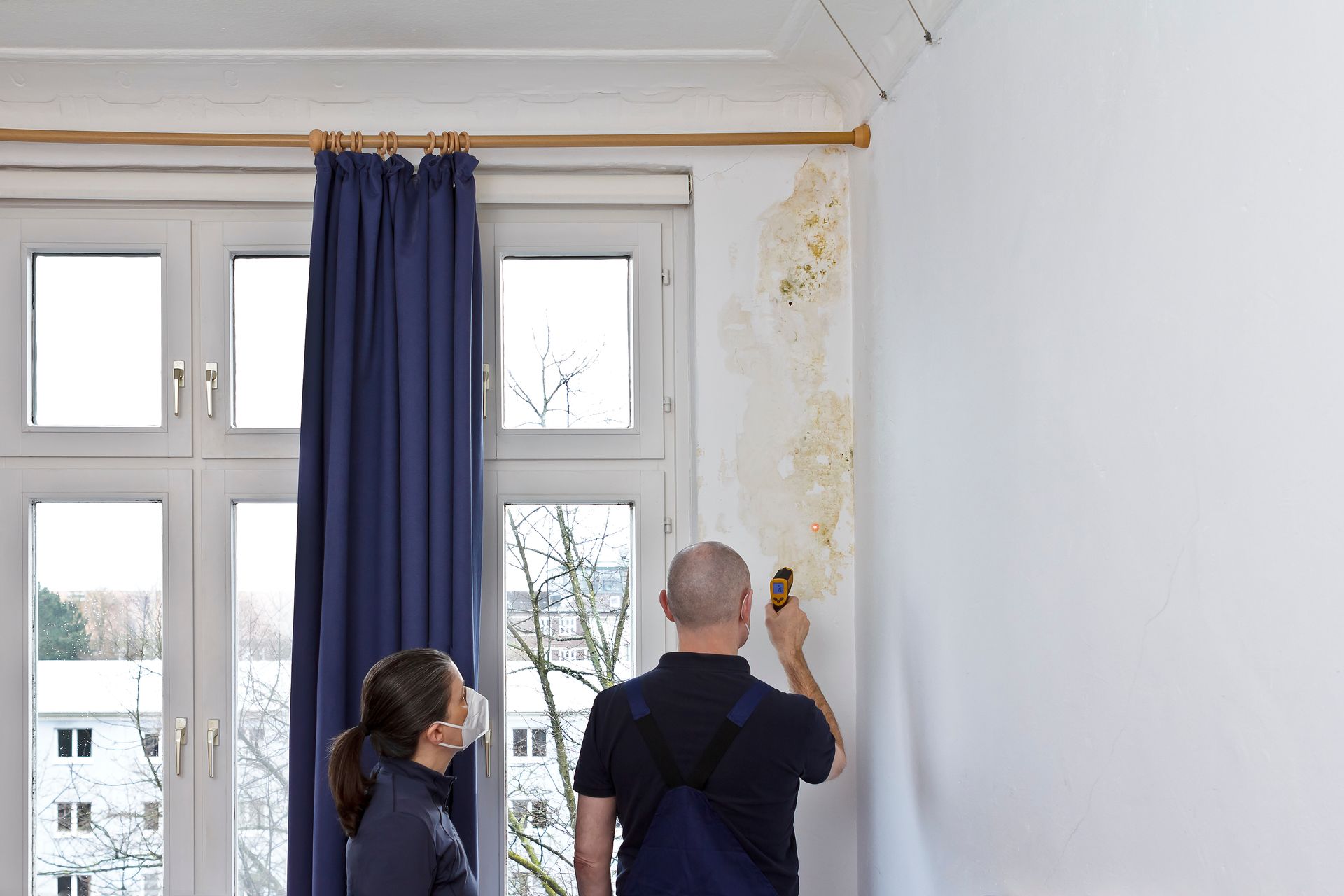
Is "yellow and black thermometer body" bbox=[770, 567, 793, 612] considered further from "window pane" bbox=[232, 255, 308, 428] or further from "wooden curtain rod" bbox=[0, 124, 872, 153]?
"window pane" bbox=[232, 255, 308, 428]

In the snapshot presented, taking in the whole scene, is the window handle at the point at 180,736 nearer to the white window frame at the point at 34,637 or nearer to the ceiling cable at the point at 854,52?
the white window frame at the point at 34,637

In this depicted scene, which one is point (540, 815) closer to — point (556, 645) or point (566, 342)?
point (556, 645)

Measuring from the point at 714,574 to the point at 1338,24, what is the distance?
1.28 metres

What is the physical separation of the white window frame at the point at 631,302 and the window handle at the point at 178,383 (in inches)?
30.7

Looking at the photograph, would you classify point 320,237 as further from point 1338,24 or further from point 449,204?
point 1338,24

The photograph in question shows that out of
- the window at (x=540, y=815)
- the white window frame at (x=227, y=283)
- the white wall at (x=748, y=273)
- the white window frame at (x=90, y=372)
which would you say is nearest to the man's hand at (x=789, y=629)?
the white wall at (x=748, y=273)

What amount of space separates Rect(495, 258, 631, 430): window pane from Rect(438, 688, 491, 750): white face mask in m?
0.84

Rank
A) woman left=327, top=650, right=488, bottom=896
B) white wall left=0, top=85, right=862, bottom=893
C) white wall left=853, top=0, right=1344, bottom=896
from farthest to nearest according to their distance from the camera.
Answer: white wall left=0, top=85, right=862, bottom=893, woman left=327, top=650, right=488, bottom=896, white wall left=853, top=0, right=1344, bottom=896

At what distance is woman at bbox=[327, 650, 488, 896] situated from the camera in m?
1.67

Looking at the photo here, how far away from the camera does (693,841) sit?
1694mm

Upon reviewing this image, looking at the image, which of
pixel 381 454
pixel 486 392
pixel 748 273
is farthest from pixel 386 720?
pixel 748 273

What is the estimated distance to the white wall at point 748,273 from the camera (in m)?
2.43

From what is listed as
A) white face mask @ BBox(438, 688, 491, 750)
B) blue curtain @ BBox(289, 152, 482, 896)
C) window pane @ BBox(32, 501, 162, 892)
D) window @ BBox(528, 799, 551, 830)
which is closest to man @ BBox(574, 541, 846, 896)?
white face mask @ BBox(438, 688, 491, 750)

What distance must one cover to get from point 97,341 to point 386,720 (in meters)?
1.46
